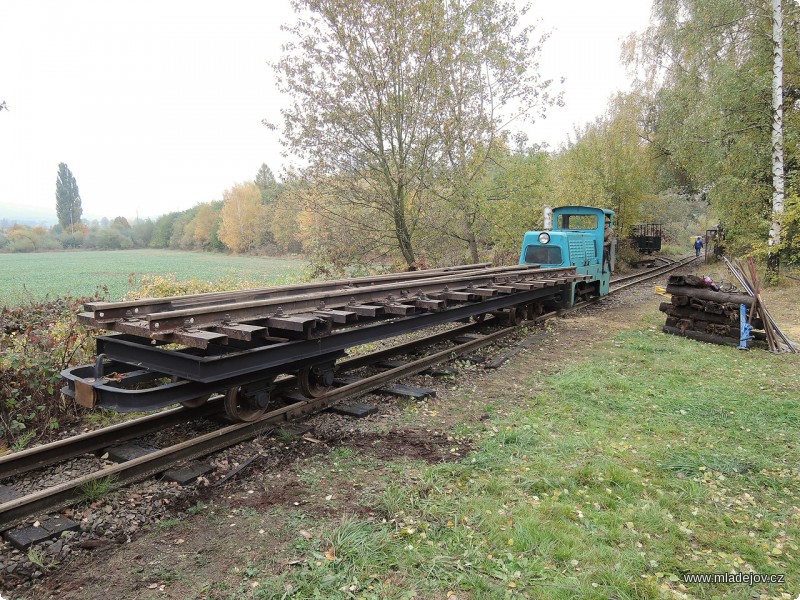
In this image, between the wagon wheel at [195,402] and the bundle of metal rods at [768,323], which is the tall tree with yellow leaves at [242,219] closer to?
the bundle of metal rods at [768,323]

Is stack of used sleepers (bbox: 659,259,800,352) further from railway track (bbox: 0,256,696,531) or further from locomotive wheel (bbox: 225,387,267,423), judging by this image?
locomotive wheel (bbox: 225,387,267,423)

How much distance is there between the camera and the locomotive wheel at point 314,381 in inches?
212

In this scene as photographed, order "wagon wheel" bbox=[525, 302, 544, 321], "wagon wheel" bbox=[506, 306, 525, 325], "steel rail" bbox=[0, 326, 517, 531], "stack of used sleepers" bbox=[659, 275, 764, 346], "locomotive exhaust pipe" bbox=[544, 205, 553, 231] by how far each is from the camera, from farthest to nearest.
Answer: "locomotive exhaust pipe" bbox=[544, 205, 553, 231] → "wagon wheel" bbox=[525, 302, 544, 321] → "wagon wheel" bbox=[506, 306, 525, 325] → "stack of used sleepers" bbox=[659, 275, 764, 346] → "steel rail" bbox=[0, 326, 517, 531]

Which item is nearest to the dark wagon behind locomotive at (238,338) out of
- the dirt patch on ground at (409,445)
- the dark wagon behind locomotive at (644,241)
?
the dirt patch on ground at (409,445)

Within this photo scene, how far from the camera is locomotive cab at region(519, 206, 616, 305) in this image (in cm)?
1135

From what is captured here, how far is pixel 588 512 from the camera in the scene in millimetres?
3352

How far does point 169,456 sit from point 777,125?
18.8m

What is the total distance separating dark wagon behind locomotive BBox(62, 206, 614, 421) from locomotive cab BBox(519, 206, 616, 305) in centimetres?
456

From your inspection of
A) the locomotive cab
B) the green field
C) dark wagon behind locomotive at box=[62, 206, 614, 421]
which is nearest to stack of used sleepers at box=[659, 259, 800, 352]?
the locomotive cab

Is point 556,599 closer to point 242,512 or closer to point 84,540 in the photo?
point 242,512

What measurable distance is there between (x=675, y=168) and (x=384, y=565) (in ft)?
96.5

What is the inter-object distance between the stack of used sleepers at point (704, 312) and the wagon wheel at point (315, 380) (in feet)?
24.1

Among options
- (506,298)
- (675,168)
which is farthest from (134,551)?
(675,168)

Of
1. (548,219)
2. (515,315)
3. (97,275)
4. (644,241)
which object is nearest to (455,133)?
(548,219)
